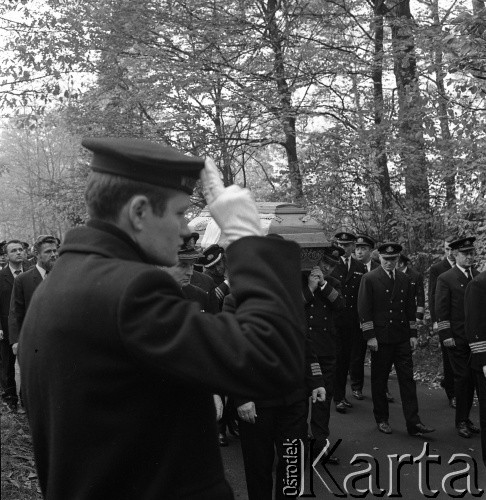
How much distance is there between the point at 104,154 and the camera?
1.93 metres

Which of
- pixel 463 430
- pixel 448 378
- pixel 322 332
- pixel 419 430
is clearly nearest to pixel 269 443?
pixel 322 332

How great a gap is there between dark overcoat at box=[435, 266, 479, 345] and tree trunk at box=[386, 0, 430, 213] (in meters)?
3.72

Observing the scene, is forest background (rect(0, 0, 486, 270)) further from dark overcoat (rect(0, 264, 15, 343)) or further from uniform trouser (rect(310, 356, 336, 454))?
uniform trouser (rect(310, 356, 336, 454))

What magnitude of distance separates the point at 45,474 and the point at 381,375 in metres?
7.27

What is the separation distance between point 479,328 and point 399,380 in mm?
2045

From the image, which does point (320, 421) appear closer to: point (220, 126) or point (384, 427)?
point (384, 427)

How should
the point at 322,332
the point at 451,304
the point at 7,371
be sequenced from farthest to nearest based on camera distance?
1. the point at 7,371
2. the point at 451,304
3. the point at 322,332

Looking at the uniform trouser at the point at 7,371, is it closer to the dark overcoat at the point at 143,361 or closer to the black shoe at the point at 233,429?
the black shoe at the point at 233,429

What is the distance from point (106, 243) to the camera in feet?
6.18

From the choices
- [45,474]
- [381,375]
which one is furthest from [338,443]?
[45,474]

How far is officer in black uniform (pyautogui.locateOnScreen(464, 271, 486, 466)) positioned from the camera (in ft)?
22.5

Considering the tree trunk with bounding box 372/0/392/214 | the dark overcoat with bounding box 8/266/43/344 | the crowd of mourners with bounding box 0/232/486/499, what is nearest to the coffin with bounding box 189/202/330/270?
the crowd of mourners with bounding box 0/232/486/499

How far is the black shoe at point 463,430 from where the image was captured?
8211 millimetres

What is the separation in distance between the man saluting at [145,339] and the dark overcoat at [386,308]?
726cm
